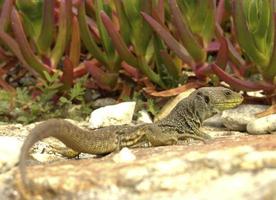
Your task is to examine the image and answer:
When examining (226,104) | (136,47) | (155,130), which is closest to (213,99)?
(226,104)

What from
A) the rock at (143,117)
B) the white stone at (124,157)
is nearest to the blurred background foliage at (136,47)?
the rock at (143,117)

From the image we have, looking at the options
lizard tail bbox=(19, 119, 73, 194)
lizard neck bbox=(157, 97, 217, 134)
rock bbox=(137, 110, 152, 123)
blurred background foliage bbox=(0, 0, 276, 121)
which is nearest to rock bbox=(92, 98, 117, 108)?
blurred background foliage bbox=(0, 0, 276, 121)

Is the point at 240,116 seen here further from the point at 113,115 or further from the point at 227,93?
the point at 113,115

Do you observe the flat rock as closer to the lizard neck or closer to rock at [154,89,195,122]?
the lizard neck

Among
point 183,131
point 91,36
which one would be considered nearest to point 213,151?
point 183,131

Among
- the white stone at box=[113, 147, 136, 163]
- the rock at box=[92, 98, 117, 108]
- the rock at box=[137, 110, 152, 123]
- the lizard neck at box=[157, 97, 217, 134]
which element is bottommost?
the rock at box=[137, 110, 152, 123]
